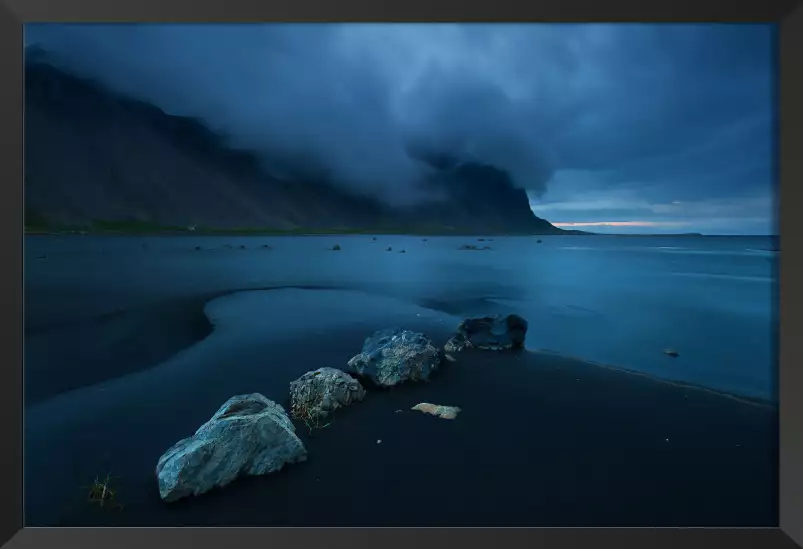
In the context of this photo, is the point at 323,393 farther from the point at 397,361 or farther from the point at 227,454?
the point at 227,454

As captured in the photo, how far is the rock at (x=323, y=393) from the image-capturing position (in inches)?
115

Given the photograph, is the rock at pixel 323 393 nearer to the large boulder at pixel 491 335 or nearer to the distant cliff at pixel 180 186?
the large boulder at pixel 491 335

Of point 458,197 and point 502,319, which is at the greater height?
point 458,197

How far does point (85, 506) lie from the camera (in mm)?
2250

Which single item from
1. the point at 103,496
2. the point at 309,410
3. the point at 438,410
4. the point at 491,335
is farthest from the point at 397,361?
the point at 103,496

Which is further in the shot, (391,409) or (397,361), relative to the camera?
(397,361)

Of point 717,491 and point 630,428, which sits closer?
point 717,491

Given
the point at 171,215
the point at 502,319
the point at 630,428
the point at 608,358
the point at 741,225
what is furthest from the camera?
the point at 171,215

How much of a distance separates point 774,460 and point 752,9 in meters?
2.61

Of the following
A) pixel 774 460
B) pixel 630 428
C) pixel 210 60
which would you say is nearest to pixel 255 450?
pixel 630 428

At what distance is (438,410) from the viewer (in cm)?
294

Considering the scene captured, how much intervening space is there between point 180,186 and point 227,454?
171 inches

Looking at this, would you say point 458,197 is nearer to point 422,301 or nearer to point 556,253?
point 422,301

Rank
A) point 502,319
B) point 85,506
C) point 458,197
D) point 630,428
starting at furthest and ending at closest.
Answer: point 458,197 → point 502,319 → point 630,428 → point 85,506
